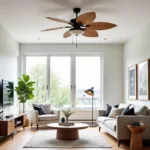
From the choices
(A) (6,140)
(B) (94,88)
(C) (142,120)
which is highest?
(B) (94,88)

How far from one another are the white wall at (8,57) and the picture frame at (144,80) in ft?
11.9

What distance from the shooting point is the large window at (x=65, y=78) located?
927 centimetres

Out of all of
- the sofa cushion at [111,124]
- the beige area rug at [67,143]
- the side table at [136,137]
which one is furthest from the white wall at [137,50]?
the beige area rug at [67,143]

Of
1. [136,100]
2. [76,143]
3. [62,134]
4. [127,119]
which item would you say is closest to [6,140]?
[62,134]

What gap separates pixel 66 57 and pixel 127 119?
4.52 meters

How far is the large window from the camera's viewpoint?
9.27 m

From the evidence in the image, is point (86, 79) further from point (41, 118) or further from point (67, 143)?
point (67, 143)

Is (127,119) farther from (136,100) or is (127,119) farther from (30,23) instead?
(30,23)

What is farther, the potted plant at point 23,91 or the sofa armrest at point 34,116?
the potted plant at point 23,91

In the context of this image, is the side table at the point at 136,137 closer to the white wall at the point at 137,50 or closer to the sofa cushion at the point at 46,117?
the white wall at the point at 137,50

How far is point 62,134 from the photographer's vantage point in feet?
19.7

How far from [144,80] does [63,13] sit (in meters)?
2.59

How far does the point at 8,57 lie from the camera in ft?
24.8

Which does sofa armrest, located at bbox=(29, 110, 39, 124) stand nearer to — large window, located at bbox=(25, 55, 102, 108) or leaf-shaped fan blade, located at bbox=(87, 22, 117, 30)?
large window, located at bbox=(25, 55, 102, 108)
